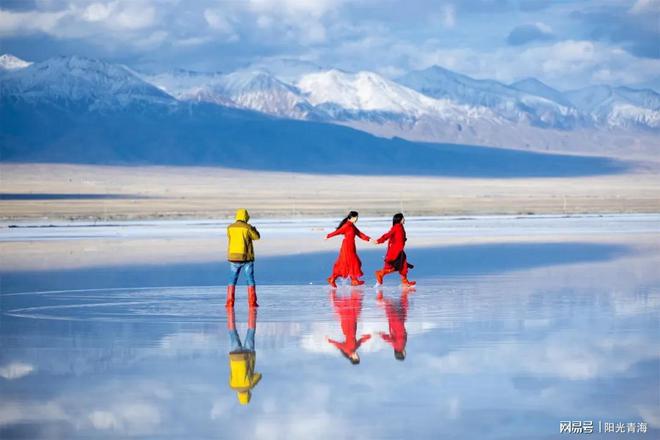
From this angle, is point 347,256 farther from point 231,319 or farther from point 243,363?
point 243,363

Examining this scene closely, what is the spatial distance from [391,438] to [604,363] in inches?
125

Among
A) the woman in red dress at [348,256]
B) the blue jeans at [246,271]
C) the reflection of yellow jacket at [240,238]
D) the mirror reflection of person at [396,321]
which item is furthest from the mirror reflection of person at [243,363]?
the woman in red dress at [348,256]

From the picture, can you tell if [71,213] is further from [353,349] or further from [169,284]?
[353,349]

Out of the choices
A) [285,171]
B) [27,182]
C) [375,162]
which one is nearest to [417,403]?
[27,182]

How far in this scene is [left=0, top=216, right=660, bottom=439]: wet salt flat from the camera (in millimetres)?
7926

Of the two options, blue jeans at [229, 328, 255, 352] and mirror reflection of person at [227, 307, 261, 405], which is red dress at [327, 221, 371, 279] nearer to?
mirror reflection of person at [227, 307, 261, 405]

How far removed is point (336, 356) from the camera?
10680 millimetres

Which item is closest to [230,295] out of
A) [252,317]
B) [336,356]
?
[252,317]

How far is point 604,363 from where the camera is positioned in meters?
10.1

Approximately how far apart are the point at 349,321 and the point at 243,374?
12.8 ft

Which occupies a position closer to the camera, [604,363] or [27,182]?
[604,363]

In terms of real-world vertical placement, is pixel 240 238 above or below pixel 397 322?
above

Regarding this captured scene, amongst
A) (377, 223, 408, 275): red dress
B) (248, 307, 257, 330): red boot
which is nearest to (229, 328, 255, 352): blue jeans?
(248, 307, 257, 330): red boot

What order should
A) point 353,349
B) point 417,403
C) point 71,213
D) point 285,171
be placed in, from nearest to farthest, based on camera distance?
point 417,403
point 353,349
point 71,213
point 285,171
